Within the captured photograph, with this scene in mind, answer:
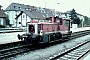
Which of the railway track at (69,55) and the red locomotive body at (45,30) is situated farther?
the red locomotive body at (45,30)

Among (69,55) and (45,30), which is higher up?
(45,30)

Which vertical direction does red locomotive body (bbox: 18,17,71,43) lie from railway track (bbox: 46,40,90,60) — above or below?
above

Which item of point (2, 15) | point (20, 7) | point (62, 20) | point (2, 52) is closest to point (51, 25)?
point (62, 20)

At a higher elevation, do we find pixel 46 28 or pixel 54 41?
pixel 46 28

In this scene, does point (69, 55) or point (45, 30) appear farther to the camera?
point (45, 30)

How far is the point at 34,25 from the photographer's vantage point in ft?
65.8

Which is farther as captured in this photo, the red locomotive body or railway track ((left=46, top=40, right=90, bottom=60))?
the red locomotive body

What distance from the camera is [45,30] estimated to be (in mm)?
20547

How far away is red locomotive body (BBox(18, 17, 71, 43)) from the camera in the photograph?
64.4 feet

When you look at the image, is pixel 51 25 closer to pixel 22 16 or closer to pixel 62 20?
pixel 62 20

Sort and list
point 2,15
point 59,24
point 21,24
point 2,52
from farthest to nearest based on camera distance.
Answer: point 21,24 → point 2,15 → point 59,24 → point 2,52

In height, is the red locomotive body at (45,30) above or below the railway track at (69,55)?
above

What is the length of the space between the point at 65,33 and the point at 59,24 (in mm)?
2401

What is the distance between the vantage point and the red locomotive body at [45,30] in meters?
19.6
